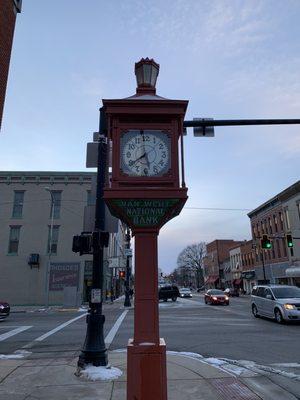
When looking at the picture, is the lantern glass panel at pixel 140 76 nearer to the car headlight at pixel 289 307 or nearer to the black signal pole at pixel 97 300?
the black signal pole at pixel 97 300

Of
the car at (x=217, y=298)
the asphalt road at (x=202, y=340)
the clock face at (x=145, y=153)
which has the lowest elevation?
the asphalt road at (x=202, y=340)

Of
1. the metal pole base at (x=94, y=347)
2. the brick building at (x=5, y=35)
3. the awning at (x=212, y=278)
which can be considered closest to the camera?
the metal pole base at (x=94, y=347)

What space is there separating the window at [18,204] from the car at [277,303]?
85.4ft

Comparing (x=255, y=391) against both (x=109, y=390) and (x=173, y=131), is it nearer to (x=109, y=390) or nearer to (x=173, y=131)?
(x=109, y=390)

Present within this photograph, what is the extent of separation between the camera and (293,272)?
140 feet

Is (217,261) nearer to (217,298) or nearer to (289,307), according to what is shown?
(217,298)

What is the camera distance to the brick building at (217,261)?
96312 millimetres

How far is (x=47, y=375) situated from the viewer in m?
7.71

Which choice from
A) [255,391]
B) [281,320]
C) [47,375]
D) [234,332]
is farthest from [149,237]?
[281,320]

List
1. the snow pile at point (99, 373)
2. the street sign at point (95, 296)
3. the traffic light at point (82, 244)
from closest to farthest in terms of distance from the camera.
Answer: the snow pile at point (99, 373) → the traffic light at point (82, 244) → the street sign at point (95, 296)

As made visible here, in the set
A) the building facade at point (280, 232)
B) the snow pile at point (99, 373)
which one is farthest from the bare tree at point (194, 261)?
the snow pile at point (99, 373)

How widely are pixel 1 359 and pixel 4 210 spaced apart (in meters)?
30.9

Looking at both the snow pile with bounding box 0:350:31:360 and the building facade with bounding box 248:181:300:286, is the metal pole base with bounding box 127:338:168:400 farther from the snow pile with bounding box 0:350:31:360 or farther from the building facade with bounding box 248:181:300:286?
the building facade with bounding box 248:181:300:286

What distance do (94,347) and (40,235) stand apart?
104 ft
